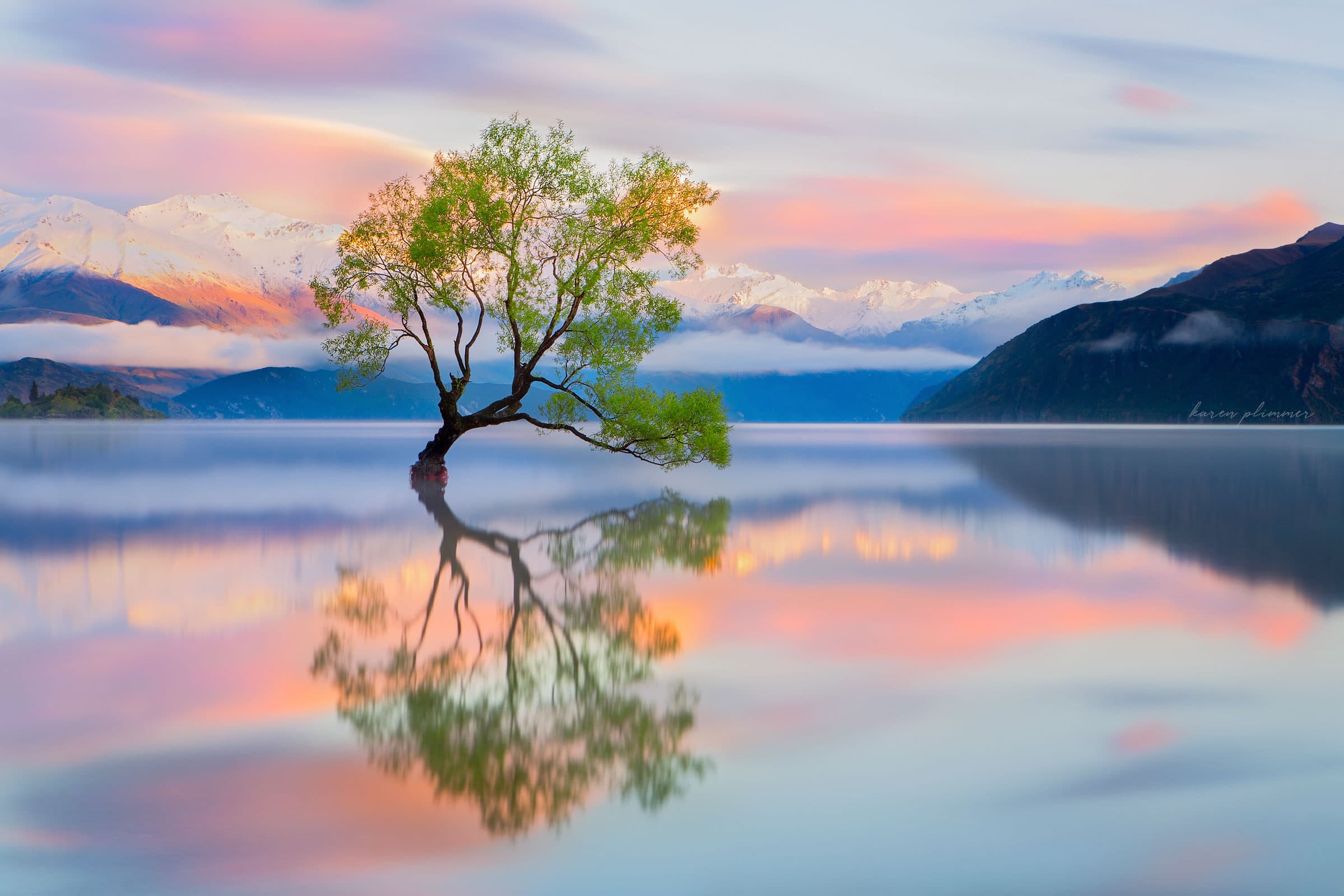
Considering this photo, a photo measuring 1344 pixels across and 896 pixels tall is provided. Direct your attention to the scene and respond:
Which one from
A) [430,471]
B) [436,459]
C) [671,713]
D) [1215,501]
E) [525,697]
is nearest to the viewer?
[671,713]

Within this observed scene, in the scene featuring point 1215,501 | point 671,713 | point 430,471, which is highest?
point 430,471

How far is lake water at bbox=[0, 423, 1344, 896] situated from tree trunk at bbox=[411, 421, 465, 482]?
21144mm

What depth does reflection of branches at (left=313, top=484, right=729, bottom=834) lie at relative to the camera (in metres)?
8.95

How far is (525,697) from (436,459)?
38400 millimetres

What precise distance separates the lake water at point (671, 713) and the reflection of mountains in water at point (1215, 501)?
396 mm

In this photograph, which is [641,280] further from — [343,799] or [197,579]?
[343,799]

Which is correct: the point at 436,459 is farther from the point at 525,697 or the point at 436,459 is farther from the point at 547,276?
the point at 525,697

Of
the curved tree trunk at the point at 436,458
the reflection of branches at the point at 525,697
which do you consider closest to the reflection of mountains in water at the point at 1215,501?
the reflection of branches at the point at 525,697

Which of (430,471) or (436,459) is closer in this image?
(430,471)

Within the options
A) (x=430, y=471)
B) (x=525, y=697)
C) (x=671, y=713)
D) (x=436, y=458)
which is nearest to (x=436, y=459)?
(x=436, y=458)

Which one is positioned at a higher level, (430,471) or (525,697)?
(430,471)

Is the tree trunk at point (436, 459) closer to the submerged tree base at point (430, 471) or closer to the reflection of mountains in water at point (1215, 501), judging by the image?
the submerged tree base at point (430, 471)

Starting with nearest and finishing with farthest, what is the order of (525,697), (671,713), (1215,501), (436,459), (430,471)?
(671,713) < (525,697) < (1215,501) < (430,471) < (436,459)

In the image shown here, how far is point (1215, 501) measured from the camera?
37875 millimetres
